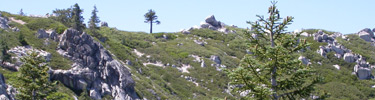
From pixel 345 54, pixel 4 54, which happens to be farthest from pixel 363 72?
pixel 4 54

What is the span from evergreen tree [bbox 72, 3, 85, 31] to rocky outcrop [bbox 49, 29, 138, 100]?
12.0 m

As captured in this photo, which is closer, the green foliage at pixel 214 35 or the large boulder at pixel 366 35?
the green foliage at pixel 214 35

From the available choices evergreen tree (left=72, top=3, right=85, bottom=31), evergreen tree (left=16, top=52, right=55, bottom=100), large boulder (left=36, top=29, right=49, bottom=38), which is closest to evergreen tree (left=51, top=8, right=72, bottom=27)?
evergreen tree (left=72, top=3, right=85, bottom=31)

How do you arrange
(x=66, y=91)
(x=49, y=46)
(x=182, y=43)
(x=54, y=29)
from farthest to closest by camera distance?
(x=182, y=43), (x=54, y=29), (x=49, y=46), (x=66, y=91)

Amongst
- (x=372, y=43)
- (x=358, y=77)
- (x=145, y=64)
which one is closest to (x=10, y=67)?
(x=145, y=64)

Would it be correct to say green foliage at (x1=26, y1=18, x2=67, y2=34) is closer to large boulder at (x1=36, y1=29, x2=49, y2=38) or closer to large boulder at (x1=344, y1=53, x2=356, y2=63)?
large boulder at (x1=36, y1=29, x2=49, y2=38)

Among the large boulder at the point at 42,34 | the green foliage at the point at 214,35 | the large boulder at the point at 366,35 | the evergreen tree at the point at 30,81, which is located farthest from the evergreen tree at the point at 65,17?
the large boulder at the point at 366,35

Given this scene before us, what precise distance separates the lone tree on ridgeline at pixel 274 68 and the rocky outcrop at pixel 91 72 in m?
24.6

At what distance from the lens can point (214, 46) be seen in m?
74.4

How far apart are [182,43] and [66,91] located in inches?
1665

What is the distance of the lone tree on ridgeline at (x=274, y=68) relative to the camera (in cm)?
1044

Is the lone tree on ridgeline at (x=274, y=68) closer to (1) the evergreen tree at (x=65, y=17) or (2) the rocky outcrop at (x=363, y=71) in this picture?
(1) the evergreen tree at (x=65, y=17)

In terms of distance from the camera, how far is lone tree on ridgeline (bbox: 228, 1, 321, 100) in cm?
1044

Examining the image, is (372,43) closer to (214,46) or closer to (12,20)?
(214,46)
